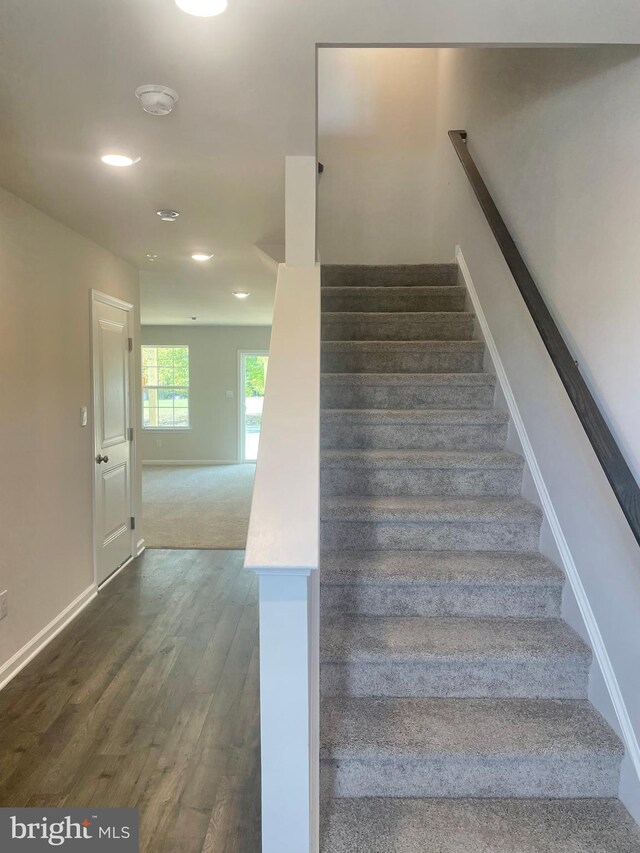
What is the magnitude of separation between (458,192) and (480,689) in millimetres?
3129

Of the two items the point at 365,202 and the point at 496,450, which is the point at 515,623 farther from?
the point at 365,202

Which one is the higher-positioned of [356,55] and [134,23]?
[356,55]

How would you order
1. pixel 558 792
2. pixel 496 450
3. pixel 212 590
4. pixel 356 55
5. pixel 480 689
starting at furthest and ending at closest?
pixel 356 55 → pixel 212 590 → pixel 496 450 → pixel 480 689 → pixel 558 792

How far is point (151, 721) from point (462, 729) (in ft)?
4.28

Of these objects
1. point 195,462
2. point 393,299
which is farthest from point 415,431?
point 195,462

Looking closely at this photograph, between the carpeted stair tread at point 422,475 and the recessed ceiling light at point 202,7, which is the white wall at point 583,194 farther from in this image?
Answer: the recessed ceiling light at point 202,7

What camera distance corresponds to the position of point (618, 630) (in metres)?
1.62

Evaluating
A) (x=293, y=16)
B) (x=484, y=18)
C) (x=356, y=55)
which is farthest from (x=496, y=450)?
(x=356, y=55)

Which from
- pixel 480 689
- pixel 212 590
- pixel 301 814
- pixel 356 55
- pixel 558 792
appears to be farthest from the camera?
pixel 356 55

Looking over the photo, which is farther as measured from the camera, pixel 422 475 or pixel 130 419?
pixel 130 419

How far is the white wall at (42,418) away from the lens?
2.55m

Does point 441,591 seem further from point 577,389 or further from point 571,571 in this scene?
point 577,389
